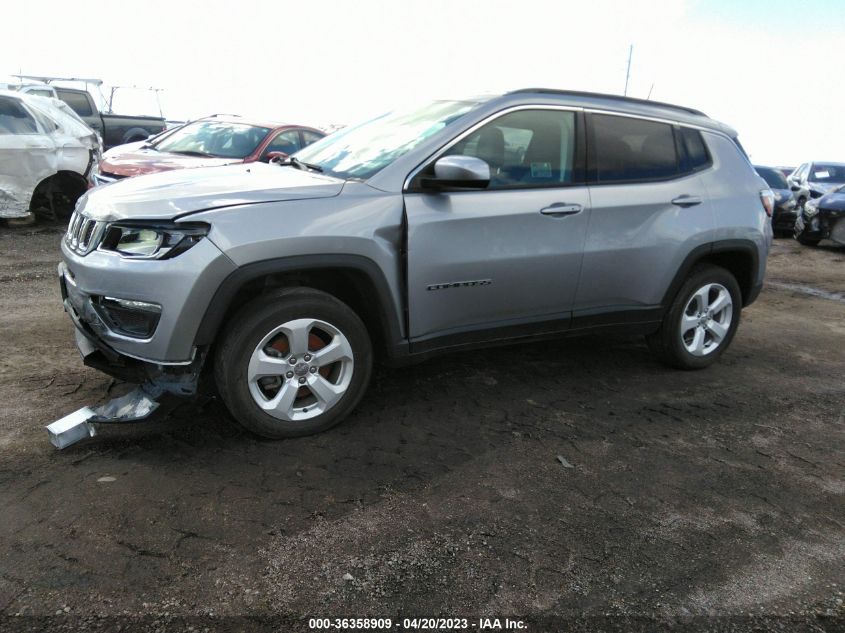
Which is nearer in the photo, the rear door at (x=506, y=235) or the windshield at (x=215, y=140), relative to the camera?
the rear door at (x=506, y=235)

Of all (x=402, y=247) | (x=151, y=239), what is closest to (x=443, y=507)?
(x=402, y=247)

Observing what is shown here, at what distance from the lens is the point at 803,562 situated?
8.91ft

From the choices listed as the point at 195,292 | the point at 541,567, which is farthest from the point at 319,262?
the point at 541,567

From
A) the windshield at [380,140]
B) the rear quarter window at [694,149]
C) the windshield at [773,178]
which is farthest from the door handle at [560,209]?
the windshield at [773,178]

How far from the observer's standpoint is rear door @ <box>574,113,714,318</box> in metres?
4.11

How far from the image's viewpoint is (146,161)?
25.3ft

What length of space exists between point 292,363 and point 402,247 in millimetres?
804

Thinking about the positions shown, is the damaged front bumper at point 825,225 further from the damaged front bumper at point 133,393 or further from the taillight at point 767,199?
the damaged front bumper at point 133,393

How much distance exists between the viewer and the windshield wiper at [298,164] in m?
3.96

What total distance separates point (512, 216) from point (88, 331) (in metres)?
2.26

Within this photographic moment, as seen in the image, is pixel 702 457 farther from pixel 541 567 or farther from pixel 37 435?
pixel 37 435

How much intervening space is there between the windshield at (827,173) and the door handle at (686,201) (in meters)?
13.2

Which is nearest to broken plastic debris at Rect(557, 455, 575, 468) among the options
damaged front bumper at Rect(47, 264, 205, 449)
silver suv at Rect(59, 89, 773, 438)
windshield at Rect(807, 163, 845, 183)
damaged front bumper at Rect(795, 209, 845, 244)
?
silver suv at Rect(59, 89, 773, 438)

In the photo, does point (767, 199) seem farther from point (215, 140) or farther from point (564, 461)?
point (215, 140)
